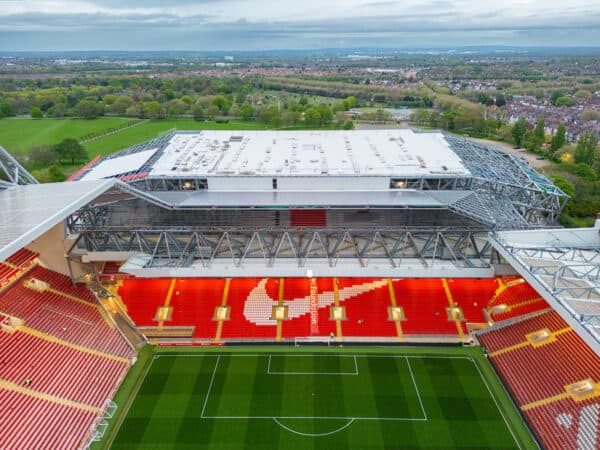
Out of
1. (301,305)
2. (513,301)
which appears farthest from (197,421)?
(513,301)

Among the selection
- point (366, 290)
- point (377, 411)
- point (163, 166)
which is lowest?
point (377, 411)

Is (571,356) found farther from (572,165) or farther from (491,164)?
(572,165)

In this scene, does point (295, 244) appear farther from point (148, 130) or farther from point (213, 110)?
point (213, 110)

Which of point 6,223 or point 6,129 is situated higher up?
point 6,223

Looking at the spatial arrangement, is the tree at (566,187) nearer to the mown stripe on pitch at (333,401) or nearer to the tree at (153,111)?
the mown stripe on pitch at (333,401)

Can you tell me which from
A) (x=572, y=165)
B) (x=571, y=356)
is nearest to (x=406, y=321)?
(x=571, y=356)

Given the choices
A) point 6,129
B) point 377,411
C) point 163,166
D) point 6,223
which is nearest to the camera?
point 6,223

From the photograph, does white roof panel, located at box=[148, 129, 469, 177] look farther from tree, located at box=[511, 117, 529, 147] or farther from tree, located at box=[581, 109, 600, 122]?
tree, located at box=[581, 109, 600, 122]

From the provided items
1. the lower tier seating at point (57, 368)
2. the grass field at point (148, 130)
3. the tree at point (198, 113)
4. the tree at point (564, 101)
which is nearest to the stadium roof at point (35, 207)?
the lower tier seating at point (57, 368)
